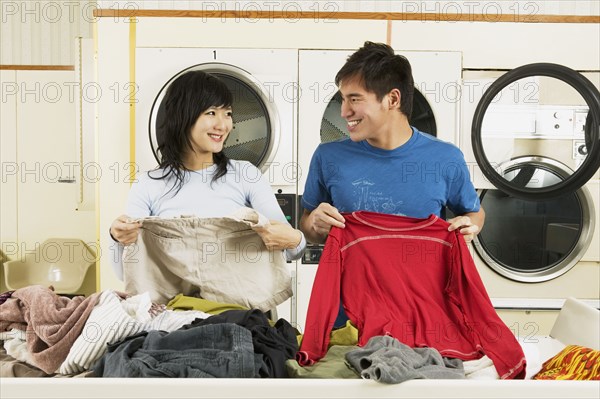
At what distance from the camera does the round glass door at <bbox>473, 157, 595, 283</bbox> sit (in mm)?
3012

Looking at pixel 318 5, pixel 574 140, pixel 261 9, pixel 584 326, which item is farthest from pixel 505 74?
pixel 584 326

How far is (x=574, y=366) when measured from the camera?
3.99 ft

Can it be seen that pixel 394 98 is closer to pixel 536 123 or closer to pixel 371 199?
pixel 371 199

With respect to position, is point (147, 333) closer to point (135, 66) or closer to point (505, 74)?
point (135, 66)

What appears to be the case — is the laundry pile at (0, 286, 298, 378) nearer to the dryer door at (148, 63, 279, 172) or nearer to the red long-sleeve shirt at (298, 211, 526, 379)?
the red long-sleeve shirt at (298, 211, 526, 379)

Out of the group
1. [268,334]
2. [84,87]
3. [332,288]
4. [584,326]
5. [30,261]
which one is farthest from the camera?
[30,261]

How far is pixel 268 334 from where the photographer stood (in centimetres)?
120

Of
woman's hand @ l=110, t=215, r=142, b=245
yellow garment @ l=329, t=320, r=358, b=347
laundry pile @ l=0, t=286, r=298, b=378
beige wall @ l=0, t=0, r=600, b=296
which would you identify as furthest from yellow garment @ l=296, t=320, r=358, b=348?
beige wall @ l=0, t=0, r=600, b=296

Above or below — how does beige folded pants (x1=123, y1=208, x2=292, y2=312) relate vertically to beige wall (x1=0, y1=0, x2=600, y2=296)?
below

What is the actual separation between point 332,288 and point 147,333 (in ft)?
1.41

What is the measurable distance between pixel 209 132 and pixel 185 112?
8 centimetres

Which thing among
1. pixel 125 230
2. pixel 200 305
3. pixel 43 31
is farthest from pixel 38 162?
pixel 200 305

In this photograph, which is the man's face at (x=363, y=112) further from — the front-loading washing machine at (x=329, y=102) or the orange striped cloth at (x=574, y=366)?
the front-loading washing machine at (x=329, y=102)

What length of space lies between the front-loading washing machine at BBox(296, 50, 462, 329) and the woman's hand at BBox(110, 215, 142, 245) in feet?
4.61
